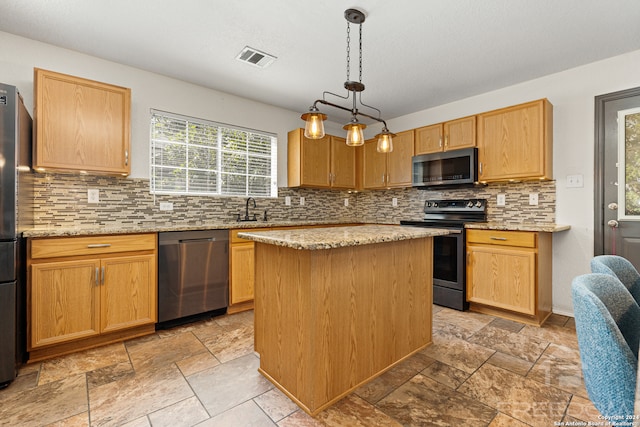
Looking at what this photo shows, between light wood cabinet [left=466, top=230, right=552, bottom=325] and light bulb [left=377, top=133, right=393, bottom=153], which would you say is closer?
light bulb [left=377, top=133, right=393, bottom=153]

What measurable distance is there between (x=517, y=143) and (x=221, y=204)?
325 cm

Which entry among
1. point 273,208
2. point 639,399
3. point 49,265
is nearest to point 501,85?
point 273,208

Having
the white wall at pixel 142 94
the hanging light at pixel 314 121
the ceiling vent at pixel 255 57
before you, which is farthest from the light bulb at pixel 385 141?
the white wall at pixel 142 94

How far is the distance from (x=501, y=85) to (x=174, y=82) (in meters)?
3.57

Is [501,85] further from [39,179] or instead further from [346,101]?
[39,179]

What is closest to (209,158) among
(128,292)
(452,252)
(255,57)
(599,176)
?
(255,57)

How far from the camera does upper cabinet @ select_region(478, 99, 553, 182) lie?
2965 mm

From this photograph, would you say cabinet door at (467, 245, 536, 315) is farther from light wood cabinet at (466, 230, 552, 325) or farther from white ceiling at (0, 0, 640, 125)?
white ceiling at (0, 0, 640, 125)

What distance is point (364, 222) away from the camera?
4.77 meters

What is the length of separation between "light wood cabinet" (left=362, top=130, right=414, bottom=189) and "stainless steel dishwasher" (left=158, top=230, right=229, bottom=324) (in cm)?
240

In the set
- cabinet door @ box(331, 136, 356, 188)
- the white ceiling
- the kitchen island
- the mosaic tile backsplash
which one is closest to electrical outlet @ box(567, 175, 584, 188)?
the mosaic tile backsplash

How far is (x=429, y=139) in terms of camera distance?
3.88m

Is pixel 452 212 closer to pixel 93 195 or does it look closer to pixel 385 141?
pixel 385 141

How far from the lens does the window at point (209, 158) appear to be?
128 inches
